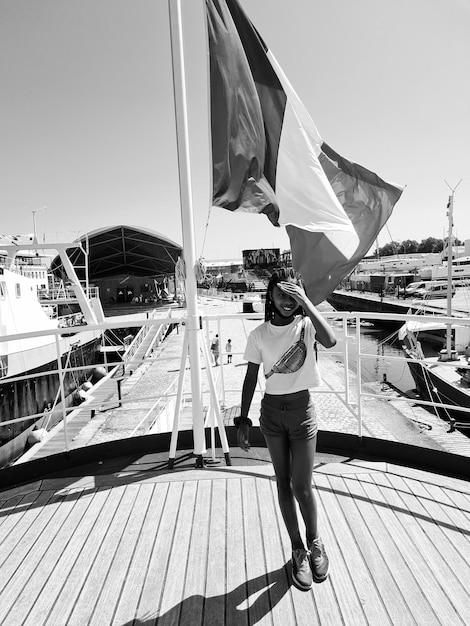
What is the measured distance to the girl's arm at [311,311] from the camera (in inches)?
79.7

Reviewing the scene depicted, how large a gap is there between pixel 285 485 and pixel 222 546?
1.97 feet

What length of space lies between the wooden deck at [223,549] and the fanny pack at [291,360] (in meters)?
1.06

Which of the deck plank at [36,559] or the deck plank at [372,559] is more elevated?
the deck plank at [372,559]

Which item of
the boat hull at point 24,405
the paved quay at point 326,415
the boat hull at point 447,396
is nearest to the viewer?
the paved quay at point 326,415

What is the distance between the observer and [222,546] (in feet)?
7.72

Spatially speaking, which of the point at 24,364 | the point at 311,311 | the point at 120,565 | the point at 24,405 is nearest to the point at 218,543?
the point at 120,565

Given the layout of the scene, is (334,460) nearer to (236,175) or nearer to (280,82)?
(236,175)

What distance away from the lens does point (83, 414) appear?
11.9m

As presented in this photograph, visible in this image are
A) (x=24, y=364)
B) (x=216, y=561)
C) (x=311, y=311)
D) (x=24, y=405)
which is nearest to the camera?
(x=311, y=311)

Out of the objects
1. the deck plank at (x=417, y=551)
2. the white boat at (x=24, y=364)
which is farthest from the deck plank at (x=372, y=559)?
the white boat at (x=24, y=364)

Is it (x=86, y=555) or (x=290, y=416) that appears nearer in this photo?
(x=290, y=416)

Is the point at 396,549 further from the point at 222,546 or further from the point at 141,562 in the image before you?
the point at 141,562

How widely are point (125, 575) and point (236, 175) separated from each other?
9.20ft

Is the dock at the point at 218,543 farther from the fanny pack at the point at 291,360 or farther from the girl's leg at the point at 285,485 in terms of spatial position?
the fanny pack at the point at 291,360
